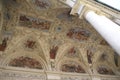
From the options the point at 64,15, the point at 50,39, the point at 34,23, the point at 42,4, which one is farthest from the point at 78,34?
the point at 42,4

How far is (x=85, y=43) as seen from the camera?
47.5ft

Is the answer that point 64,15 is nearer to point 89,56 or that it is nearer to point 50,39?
point 50,39

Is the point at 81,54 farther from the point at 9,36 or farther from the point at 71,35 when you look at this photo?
the point at 9,36

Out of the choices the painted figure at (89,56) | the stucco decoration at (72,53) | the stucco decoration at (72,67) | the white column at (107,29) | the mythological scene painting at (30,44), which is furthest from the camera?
the painted figure at (89,56)

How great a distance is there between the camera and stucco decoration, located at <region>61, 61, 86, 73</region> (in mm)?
13678

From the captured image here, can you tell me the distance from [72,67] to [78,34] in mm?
2465

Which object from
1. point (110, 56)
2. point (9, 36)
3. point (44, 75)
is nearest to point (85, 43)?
point (110, 56)

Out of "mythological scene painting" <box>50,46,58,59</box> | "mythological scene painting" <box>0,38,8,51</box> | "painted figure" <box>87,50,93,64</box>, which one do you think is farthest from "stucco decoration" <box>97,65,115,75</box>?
"mythological scene painting" <box>0,38,8,51</box>

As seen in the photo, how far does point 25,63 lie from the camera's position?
488 inches

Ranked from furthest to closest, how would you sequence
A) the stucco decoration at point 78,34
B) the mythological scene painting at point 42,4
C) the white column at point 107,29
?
the stucco decoration at point 78,34
the mythological scene painting at point 42,4
the white column at point 107,29

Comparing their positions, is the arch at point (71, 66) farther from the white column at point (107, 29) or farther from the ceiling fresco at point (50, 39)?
the white column at point (107, 29)

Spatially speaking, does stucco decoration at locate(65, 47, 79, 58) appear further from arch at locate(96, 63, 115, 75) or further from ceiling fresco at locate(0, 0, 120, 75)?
arch at locate(96, 63, 115, 75)

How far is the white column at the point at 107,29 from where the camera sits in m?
4.79

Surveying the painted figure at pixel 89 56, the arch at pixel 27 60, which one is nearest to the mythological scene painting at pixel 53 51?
the arch at pixel 27 60
